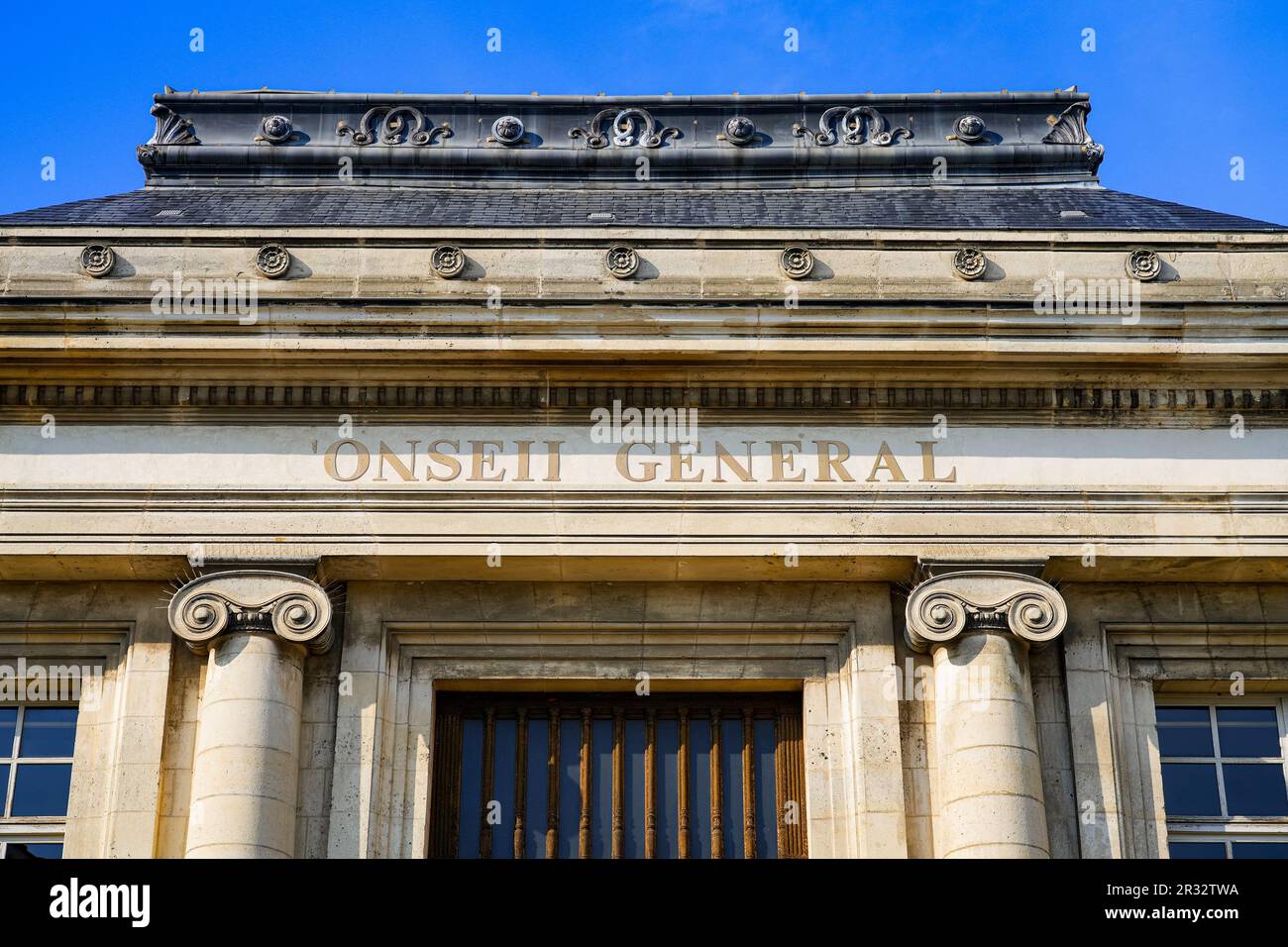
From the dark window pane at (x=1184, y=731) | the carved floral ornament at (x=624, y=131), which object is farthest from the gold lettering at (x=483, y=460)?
the carved floral ornament at (x=624, y=131)

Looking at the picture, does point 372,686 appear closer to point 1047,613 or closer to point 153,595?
point 153,595

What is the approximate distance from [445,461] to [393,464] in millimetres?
444

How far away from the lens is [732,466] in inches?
679

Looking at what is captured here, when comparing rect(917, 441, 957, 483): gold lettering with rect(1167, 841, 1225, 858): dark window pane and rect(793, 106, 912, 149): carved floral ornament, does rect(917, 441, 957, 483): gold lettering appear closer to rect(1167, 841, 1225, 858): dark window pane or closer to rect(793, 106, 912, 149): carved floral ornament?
rect(1167, 841, 1225, 858): dark window pane

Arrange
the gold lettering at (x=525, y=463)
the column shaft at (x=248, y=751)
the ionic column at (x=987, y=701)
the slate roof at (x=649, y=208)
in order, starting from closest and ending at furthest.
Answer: the column shaft at (x=248, y=751), the ionic column at (x=987, y=701), the gold lettering at (x=525, y=463), the slate roof at (x=649, y=208)

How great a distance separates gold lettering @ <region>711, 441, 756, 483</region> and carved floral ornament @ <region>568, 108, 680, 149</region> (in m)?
7.60

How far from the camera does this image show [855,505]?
1705 centimetres

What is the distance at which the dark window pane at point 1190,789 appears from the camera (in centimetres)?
1700

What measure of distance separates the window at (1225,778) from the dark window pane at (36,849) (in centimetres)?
933

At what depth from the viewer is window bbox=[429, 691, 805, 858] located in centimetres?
1688

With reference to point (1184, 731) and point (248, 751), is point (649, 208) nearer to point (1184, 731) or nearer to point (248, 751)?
point (1184, 731)

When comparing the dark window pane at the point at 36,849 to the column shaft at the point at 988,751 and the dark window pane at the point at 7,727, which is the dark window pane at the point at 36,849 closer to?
the dark window pane at the point at 7,727
